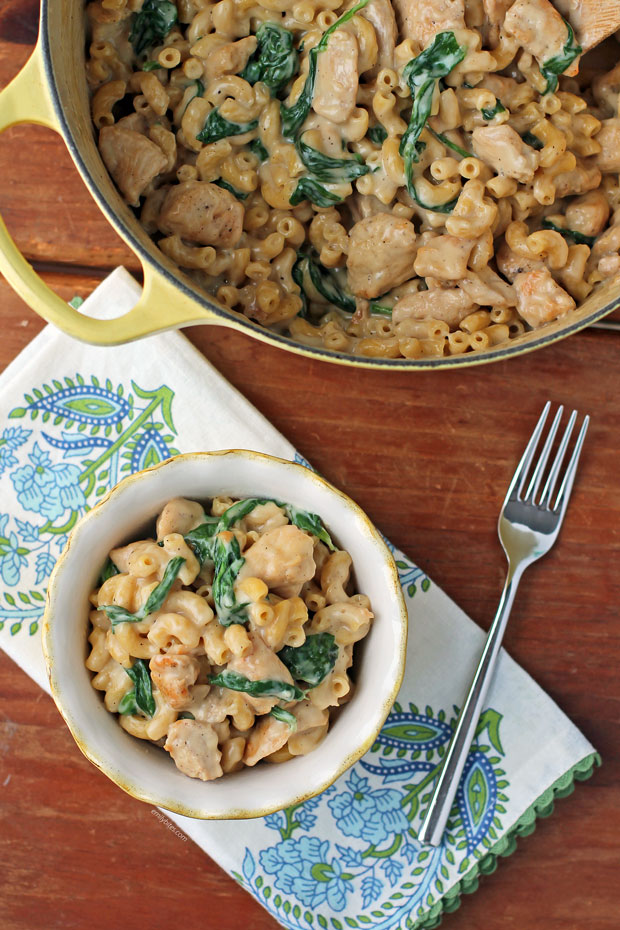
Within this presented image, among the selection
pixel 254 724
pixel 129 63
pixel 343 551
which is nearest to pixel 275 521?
pixel 343 551

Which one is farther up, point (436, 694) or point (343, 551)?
point (343, 551)

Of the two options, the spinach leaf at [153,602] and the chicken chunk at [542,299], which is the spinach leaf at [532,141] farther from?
the spinach leaf at [153,602]

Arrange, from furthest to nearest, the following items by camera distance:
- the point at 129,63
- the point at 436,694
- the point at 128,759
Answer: the point at 436,694, the point at 129,63, the point at 128,759

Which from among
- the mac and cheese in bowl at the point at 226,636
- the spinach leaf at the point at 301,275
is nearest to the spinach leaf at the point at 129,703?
the mac and cheese in bowl at the point at 226,636

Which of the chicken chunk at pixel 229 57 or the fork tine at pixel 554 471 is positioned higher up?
the chicken chunk at pixel 229 57

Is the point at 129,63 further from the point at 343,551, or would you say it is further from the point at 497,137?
the point at 343,551

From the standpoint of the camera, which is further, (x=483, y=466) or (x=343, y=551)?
(x=483, y=466)
